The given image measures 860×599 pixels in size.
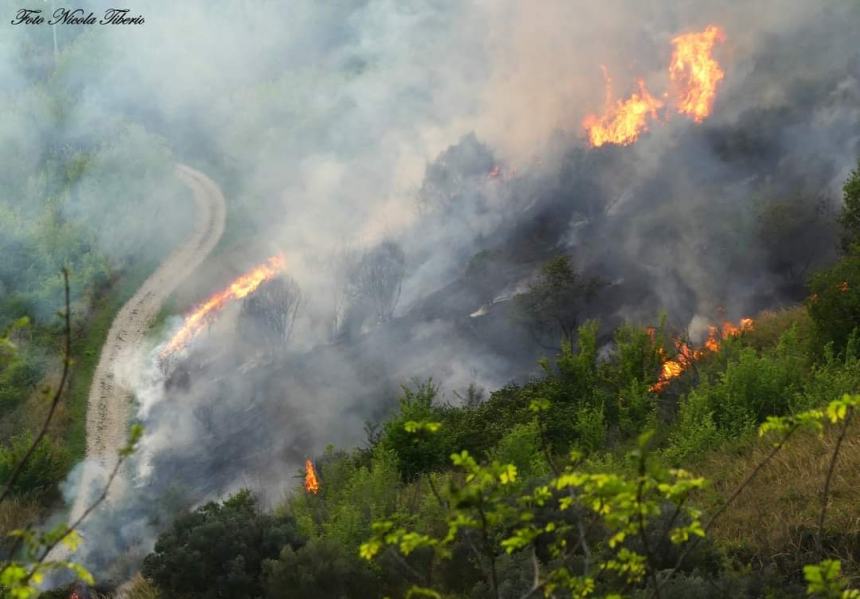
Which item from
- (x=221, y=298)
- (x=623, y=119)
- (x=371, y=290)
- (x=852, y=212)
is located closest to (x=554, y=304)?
(x=371, y=290)

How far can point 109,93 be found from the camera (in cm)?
5150

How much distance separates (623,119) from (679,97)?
10.4ft

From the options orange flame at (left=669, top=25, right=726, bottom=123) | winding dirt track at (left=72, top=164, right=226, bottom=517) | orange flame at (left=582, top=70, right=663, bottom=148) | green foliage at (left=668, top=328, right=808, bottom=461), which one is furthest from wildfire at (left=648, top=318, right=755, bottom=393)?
orange flame at (left=669, top=25, right=726, bottom=123)

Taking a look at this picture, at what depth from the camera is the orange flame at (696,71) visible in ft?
125

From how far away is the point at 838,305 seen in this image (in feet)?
55.7

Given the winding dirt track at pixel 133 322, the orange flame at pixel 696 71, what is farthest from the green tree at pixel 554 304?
the orange flame at pixel 696 71

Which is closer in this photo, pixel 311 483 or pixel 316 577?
pixel 316 577

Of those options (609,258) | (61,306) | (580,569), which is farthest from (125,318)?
(580,569)

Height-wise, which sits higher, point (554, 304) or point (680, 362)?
point (554, 304)

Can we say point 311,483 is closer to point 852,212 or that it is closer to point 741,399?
point 741,399

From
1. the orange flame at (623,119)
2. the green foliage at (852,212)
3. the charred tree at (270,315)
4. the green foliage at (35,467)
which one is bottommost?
the green foliage at (35,467)

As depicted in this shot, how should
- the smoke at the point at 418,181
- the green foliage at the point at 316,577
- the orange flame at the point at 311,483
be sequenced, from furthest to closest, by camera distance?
the smoke at the point at 418,181 → the orange flame at the point at 311,483 → the green foliage at the point at 316,577

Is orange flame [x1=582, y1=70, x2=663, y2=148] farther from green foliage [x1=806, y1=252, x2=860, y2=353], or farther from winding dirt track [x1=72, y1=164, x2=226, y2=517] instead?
green foliage [x1=806, y1=252, x2=860, y2=353]

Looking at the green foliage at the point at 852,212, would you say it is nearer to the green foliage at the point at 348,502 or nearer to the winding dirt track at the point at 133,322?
the green foliage at the point at 348,502
